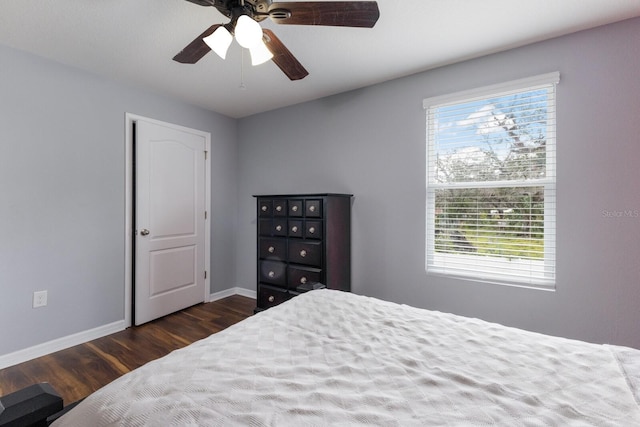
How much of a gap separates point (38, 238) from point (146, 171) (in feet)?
3.33

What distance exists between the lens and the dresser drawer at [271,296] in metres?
2.86

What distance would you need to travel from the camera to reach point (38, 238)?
2.29 m

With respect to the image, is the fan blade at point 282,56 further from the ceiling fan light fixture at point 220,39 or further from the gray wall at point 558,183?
the gray wall at point 558,183

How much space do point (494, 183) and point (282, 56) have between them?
182cm

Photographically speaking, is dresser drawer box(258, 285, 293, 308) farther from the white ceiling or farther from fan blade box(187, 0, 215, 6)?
fan blade box(187, 0, 215, 6)

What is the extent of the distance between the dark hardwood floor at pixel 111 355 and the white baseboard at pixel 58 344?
1.9 inches

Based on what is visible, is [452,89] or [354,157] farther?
[354,157]

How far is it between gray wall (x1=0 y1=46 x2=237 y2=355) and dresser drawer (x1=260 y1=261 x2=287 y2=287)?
1.35 metres

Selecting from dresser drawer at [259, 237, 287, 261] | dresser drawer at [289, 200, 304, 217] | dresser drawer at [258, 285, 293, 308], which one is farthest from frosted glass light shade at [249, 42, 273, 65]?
dresser drawer at [258, 285, 293, 308]

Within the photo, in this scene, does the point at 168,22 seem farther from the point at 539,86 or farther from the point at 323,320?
the point at 539,86

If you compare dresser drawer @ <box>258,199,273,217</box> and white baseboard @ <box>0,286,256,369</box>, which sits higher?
dresser drawer @ <box>258,199,273,217</box>

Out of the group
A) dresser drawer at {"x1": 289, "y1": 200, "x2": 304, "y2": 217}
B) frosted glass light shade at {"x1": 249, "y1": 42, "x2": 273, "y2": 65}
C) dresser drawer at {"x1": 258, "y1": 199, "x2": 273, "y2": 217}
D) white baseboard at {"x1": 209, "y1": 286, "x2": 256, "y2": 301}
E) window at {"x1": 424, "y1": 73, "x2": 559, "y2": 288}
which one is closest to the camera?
frosted glass light shade at {"x1": 249, "y1": 42, "x2": 273, "y2": 65}

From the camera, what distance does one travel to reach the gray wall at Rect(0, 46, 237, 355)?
2.17m

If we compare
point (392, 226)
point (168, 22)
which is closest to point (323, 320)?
point (392, 226)
